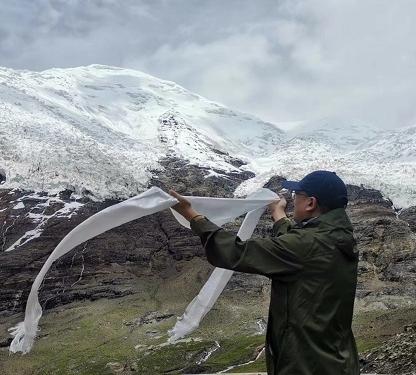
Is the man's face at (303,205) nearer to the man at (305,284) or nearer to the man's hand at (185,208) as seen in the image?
the man at (305,284)

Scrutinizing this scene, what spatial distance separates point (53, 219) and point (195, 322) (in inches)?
6750

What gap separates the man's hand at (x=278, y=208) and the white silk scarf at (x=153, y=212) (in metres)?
0.19

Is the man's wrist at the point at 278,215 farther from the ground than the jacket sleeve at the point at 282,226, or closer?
farther from the ground

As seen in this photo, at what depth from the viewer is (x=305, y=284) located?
210 inches

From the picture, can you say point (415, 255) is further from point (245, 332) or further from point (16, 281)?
point (16, 281)

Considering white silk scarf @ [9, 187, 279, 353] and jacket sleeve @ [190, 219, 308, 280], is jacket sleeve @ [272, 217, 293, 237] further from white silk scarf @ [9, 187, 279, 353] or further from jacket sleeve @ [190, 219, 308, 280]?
white silk scarf @ [9, 187, 279, 353]

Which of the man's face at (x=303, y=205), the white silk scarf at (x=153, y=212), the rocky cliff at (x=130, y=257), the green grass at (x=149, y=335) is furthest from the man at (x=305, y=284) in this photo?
the rocky cliff at (x=130, y=257)

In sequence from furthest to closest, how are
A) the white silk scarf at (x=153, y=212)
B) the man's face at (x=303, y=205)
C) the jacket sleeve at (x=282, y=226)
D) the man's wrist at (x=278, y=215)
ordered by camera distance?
the white silk scarf at (x=153, y=212)
the man's wrist at (x=278, y=215)
the jacket sleeve at (x=282, y=226)
the man's face at (x=303, y=205)

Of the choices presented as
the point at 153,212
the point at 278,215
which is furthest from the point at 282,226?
the point at 153,212

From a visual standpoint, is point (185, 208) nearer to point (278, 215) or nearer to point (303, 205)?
point (303, 205)

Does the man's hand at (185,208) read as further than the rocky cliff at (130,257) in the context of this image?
No

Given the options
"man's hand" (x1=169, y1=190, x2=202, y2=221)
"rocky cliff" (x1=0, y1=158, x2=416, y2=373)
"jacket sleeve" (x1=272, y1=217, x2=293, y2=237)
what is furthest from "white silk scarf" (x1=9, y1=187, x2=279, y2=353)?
"rocky cliff" (x1=0, y1=158, x2=416, y2=373)

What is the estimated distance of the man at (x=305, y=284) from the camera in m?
5.25

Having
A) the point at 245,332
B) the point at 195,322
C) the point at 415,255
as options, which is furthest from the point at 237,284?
the point at 195,322
